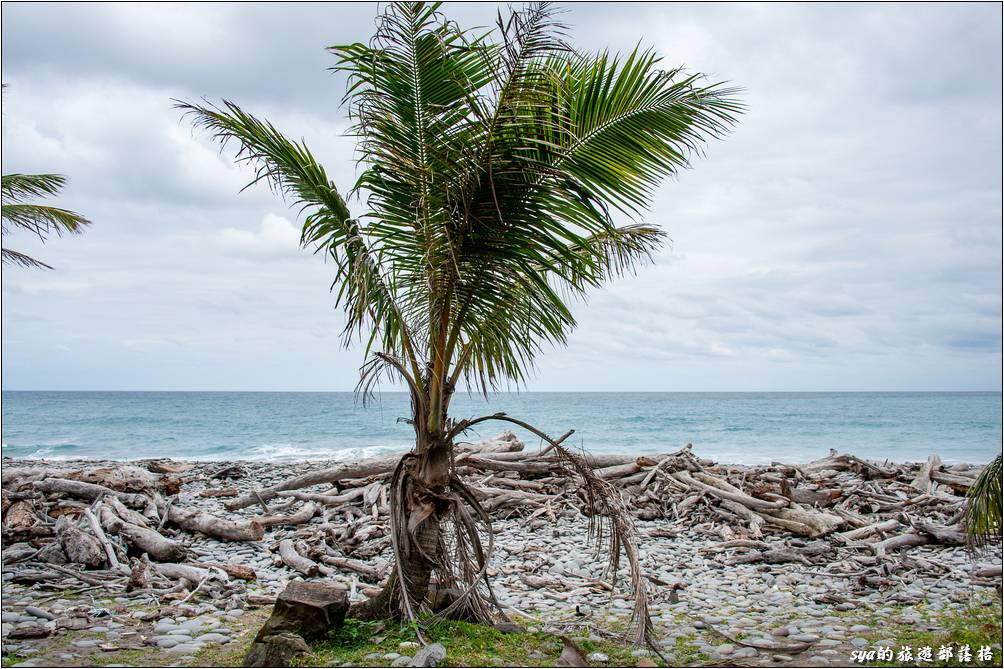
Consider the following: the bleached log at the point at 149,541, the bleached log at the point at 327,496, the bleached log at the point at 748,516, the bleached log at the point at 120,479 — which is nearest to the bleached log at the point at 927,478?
the bleached log at the point at 748,516

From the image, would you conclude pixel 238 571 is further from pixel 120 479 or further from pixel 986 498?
pixel 986 498

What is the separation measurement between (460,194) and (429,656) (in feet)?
10.0

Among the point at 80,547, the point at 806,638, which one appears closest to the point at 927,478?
the point at 806,638

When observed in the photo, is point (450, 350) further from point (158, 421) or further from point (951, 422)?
point (951, 422)

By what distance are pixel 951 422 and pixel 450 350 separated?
5419cm

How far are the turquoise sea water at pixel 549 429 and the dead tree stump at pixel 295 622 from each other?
61.6 feet

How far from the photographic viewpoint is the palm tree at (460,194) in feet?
15.3

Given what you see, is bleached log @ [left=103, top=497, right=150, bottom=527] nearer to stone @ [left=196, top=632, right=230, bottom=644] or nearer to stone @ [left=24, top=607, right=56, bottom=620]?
stone @ [left=24, top=607, right=56, bottom=620]

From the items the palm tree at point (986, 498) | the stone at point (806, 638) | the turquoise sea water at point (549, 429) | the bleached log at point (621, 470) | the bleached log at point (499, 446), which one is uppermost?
the palm tree at point (986, 498)

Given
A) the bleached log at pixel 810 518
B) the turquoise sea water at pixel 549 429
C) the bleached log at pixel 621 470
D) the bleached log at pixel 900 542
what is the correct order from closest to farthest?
the bleached log at pixel 900 542 < the bleached log at pixel 810 518 < the bleached log at pixel 621 470 < the turquoise sea water at pixel 549 429

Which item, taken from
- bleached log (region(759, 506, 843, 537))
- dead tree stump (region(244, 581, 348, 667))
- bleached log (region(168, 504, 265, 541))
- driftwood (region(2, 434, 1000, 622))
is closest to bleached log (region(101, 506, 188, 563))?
driftwood (region(2, 434, 1000, 622))

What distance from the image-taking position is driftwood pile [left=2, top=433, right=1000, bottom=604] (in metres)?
7.34

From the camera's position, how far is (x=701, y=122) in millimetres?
4777

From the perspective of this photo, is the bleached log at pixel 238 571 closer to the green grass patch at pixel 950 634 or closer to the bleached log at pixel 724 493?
the green grass patch at pixel 950 634
